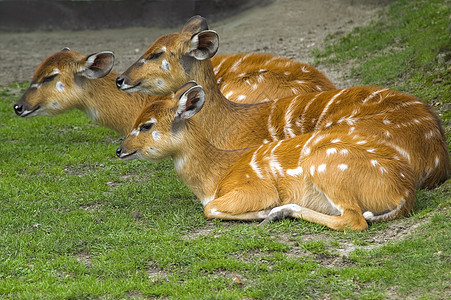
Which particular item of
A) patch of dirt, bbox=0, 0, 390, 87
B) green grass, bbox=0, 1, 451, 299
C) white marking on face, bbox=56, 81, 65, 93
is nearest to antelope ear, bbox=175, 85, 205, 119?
green grass, bbox=0, 1, 451, 299

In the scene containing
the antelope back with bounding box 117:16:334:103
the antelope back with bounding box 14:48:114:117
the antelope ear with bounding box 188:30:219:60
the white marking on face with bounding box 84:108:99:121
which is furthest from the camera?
the white marking on face with bounding box 84:108:99:121

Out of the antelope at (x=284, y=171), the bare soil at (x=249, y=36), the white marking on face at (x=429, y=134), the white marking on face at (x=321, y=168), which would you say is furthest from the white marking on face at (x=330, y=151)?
the bare soil at (x=249, y=36)

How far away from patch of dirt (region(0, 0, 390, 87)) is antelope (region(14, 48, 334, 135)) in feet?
11.3

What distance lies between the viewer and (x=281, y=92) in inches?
305

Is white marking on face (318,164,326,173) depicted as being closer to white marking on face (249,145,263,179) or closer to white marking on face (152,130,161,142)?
white marking on face (249,145,263,179)

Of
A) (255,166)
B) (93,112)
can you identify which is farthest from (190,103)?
(93,112)

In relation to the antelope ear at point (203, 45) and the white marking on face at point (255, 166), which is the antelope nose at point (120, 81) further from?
the white marking on face at point (255, 166)

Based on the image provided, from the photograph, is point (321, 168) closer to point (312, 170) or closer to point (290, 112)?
point (312, 170)

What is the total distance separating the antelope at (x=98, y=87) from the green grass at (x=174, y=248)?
0.72m

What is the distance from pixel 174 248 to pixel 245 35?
849 centimetres

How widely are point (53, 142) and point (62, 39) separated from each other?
5.50m

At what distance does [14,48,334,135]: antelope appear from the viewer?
25.8 ft

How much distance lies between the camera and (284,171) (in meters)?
5.86

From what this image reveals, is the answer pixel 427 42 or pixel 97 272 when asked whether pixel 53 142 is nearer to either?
pixel 97 272
